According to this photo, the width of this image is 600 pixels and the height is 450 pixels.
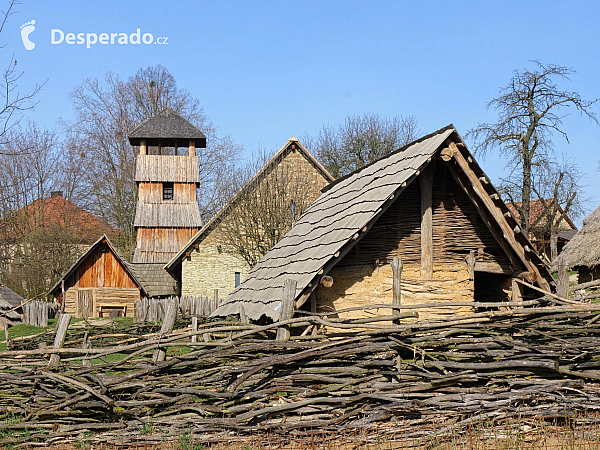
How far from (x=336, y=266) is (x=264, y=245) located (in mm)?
14582

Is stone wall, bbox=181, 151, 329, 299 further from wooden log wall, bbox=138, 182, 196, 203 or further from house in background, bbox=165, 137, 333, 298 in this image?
wooden log wall, bbox=138, 182, 196, 203

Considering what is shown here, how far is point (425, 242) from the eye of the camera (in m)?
8.68

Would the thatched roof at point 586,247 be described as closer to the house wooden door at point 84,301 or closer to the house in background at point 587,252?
the house in background at point 587,252

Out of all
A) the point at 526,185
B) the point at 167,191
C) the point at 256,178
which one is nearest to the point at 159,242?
the point at 167,191

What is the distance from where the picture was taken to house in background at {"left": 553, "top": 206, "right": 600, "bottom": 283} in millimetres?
21312

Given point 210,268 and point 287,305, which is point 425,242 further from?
point 210,268

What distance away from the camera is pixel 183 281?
28.3 meters

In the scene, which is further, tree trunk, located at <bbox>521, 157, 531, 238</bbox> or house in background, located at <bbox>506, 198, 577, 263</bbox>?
house in background, located at <bbox>506, 198, 577, 263</bbox>

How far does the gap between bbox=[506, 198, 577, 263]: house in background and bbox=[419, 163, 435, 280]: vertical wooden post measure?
14825 mm

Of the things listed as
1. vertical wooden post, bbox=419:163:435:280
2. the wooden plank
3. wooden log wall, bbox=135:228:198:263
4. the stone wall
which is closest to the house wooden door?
wooden log wall, bbox=135:228:198:263

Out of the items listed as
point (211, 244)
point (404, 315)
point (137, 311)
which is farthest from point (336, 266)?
point (211, 244)

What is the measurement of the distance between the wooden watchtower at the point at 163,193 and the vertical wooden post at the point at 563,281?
2858cm

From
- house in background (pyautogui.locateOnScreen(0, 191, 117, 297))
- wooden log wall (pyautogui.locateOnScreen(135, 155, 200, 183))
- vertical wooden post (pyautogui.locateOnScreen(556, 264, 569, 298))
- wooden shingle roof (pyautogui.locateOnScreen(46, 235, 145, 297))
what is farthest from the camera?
house in background (pyautogui.locateOnScreen(0, 191, 117, 297))

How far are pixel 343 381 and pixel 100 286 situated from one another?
2814cm
